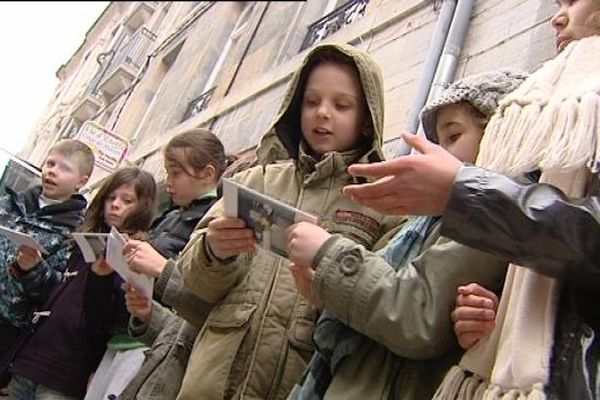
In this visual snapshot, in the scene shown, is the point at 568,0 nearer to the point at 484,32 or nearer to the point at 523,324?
the point at 523,324

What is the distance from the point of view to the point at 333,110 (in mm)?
2037

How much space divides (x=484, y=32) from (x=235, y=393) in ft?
9.51

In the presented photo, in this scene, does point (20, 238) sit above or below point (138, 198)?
below

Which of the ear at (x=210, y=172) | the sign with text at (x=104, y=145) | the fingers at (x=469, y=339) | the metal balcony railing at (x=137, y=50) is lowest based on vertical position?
the fingers at (x=469, y=339)

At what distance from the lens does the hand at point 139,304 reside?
7.82ft

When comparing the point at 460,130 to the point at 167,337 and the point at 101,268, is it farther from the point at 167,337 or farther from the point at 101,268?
the point at 101,268

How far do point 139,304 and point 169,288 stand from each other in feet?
1.03

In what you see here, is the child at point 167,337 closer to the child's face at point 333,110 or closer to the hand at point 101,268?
the hand at point 101,268

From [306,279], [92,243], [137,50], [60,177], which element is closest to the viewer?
[306,279]

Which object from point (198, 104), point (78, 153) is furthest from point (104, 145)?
point (78, 153)

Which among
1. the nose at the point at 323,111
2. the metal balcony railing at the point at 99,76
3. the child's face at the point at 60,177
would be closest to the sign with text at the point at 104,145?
the child's face at the point at 60,177

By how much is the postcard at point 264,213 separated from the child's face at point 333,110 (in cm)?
54

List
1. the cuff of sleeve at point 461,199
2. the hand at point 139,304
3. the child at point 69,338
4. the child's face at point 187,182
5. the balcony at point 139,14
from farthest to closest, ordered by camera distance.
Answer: the balcony at point 139,14 → the child's face at point 187,182 → the child at point 69,338 → the hand at point 139,304 → the cuff of sleeve at point 461,199

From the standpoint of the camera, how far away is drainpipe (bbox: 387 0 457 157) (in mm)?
3584
